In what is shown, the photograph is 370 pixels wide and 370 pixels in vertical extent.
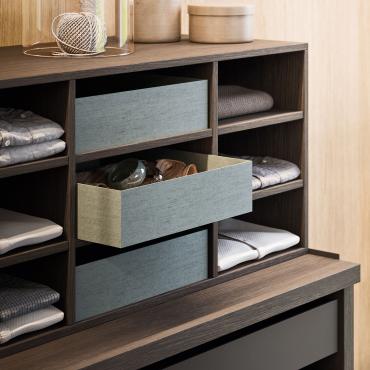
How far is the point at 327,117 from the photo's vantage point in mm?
2895

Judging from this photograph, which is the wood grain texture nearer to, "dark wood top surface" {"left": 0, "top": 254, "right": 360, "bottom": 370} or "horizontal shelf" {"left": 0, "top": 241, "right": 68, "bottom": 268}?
"dark wood top surface" {"left": 0, "top": 254, "right": 360, "bottom": 370}

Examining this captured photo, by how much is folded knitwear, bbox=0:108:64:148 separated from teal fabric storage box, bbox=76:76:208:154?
7 cm

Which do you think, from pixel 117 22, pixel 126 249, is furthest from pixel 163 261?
pixel 117 22

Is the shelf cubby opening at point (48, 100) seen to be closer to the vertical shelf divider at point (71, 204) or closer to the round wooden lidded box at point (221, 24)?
the vertical shelf divider at point (71, 204)

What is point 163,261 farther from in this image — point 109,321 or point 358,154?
point 358,154

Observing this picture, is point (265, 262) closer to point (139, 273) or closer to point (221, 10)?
point (139, 273)

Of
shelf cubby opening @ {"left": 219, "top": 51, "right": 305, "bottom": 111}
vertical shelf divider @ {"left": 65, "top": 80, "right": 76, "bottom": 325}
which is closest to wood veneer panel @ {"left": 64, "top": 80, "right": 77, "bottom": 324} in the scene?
vertical shelf divider @ {"left": 65, "top": 80, "right": 76, "bottom": 325}

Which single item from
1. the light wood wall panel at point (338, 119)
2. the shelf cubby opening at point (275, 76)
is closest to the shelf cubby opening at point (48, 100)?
the shelf cubby opening at point (275, 76)

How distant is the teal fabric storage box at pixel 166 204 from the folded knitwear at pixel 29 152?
0.09 meters

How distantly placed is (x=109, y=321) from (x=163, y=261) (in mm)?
181

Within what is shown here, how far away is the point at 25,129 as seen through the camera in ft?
5.44

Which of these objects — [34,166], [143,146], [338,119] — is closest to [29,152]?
[34,166]

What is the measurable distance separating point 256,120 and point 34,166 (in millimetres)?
625

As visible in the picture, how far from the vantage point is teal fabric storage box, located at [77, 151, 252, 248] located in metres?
1.73
